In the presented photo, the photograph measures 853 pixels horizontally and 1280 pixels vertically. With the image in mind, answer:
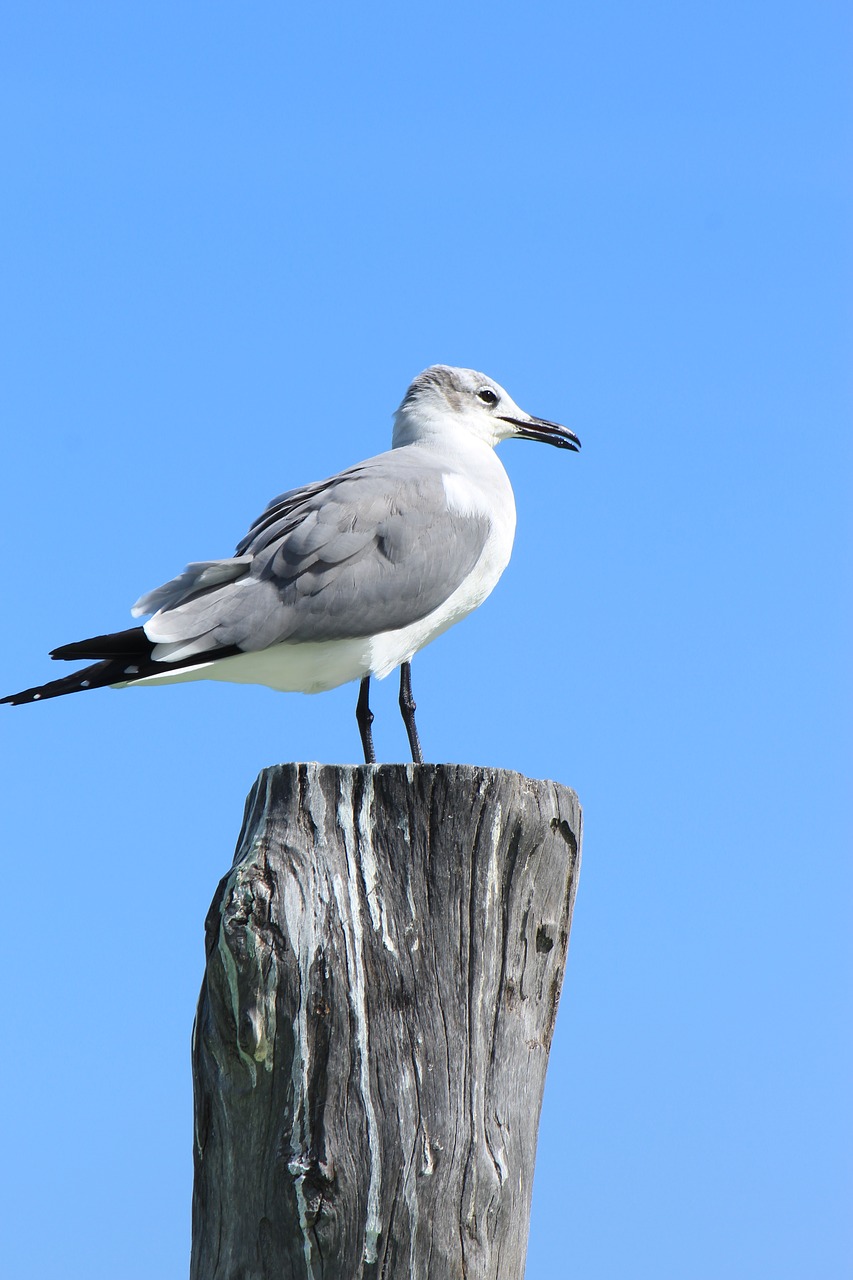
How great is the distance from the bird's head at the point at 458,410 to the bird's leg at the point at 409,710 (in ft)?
4.58

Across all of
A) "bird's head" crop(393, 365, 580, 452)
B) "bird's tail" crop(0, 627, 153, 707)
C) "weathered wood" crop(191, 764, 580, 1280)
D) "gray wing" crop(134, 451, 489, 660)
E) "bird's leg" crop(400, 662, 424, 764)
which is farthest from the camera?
"bird's head" crop(393, 365, 580, 452)

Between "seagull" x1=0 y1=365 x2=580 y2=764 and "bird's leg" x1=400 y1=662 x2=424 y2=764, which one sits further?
"bird's leg" x1=400 y1=662 x2=424 y2=764

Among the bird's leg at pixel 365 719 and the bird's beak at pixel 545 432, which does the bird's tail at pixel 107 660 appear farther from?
the bird's beak at pixel 545 432

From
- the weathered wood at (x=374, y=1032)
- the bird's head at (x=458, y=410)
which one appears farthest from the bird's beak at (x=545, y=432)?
the weathered wood at (x=374, y=1032)

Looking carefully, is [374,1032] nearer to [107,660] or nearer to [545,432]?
[107,660]

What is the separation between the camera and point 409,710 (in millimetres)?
6762

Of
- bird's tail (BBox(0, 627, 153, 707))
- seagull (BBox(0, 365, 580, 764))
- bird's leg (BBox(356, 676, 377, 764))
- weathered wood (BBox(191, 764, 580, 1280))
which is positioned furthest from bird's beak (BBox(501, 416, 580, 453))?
weathered wood (BBox(191, 764, 580, 1280))

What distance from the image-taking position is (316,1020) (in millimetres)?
3650

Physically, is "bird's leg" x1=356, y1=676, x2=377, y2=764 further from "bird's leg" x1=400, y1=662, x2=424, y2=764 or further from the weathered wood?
the weathered wood

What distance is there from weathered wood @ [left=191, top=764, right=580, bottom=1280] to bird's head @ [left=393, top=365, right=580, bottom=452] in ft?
13.0

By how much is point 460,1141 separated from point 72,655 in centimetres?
265

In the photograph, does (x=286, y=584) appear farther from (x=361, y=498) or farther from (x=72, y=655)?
(x=72, y=655)

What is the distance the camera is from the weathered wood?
140 inches

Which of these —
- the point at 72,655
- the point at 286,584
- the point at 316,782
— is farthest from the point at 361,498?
the point at 316,782
